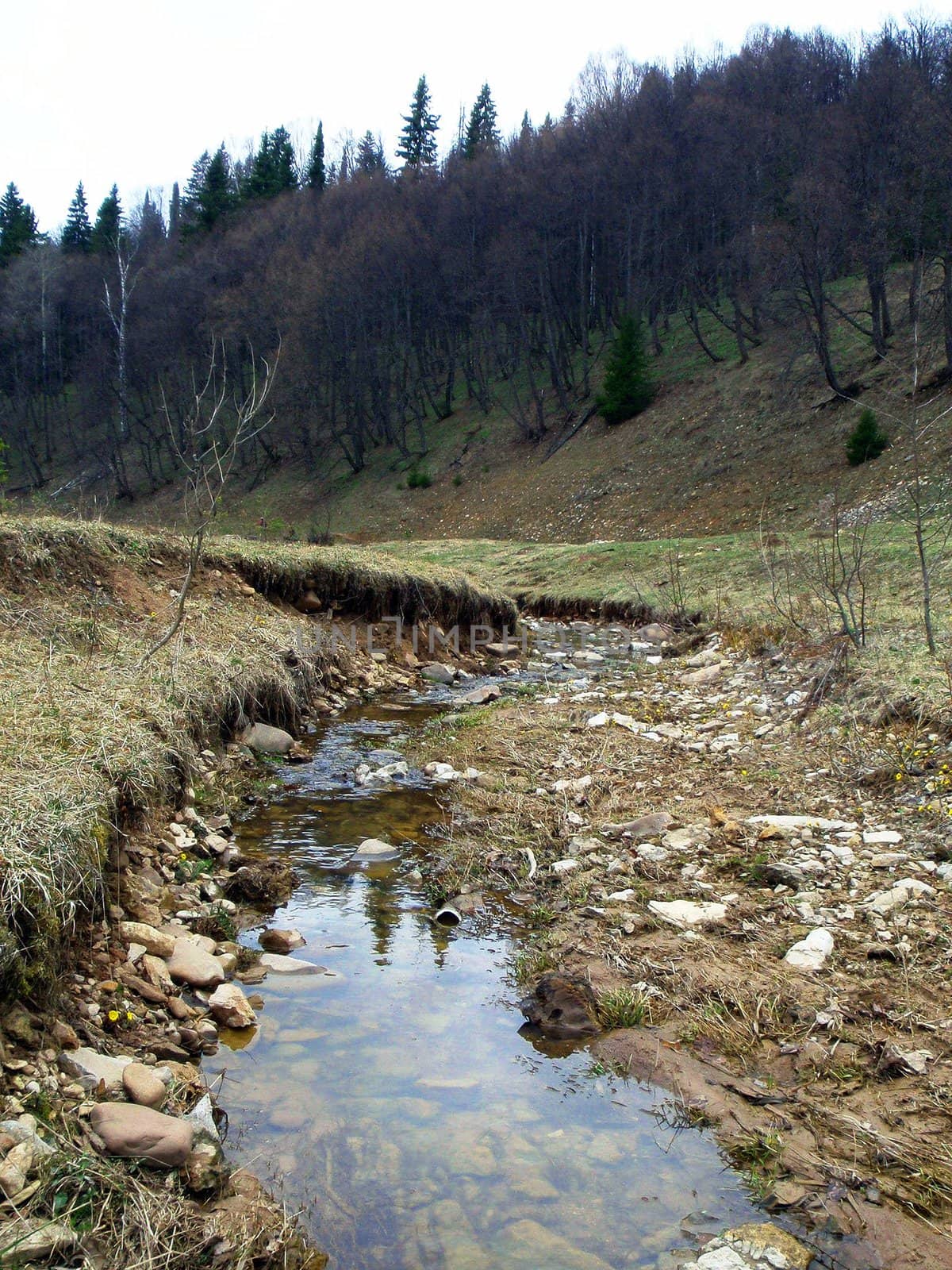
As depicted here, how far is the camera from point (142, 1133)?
2428 millimetres

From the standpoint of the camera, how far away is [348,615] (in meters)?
11.0

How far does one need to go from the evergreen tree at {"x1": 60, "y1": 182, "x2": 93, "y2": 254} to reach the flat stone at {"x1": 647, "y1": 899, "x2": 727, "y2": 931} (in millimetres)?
70192

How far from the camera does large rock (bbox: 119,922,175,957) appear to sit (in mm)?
3525

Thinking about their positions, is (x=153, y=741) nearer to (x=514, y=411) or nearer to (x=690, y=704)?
(x=690, y=704)

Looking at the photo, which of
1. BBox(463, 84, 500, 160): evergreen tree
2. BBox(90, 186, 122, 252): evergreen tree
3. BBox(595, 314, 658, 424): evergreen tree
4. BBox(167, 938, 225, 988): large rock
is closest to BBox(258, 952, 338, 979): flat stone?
BBox(167, 938, 225, 988): large rock

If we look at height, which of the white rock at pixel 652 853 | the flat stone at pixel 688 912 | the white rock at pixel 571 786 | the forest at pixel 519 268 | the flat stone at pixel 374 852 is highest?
the forest at pixel 519 268

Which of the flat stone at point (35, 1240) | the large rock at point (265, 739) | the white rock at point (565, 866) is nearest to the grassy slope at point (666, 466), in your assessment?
the large rock at point (265, 739)

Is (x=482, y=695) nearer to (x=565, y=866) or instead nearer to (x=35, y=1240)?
(x=565, y=866)

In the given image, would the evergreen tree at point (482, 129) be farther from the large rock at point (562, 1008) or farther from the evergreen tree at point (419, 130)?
the large rock at point (562, 1008)

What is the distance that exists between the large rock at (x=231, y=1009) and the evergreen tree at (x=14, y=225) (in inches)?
2473

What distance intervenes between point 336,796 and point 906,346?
Answer: 24.4 meters

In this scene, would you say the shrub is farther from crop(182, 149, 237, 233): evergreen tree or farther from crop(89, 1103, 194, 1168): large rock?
crop(182, 149, 237, 233): evergreen tree

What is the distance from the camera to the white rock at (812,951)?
3.57 meters

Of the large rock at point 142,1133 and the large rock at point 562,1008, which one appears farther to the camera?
the large rock at point 562,1008
